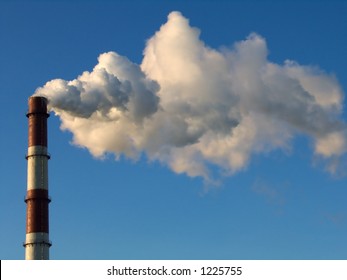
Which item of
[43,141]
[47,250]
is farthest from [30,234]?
[43,141]

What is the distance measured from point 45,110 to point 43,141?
272 cm

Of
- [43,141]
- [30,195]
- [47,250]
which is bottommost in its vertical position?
[47,250]

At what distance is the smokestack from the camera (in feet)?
156

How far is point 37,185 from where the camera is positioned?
48.8 metres

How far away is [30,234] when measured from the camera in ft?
157

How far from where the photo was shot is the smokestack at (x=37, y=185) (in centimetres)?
4769

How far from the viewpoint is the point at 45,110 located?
51.0 m
